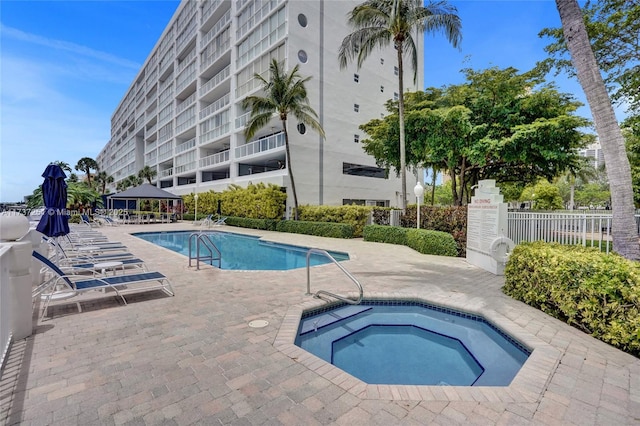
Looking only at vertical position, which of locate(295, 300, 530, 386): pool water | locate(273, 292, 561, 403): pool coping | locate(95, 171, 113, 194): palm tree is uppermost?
locate(95, 171, 113, 194): palm tree

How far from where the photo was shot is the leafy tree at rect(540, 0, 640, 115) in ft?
32.9

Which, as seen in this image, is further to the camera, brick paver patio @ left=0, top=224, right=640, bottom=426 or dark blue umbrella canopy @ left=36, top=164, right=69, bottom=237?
dark blue umbrella canopy @ left=36, top=164, right=69, bottom=237

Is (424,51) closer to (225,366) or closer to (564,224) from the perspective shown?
(564,224)

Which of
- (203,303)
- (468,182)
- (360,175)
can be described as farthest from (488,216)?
(360,175)

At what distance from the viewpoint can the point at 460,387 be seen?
294cm

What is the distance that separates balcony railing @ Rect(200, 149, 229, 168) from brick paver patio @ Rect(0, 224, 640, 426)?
24528 mm

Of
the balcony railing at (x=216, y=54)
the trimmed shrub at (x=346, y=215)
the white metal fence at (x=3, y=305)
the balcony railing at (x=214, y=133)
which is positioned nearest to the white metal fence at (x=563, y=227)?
the trimmed shrub at (x=346, y=215)

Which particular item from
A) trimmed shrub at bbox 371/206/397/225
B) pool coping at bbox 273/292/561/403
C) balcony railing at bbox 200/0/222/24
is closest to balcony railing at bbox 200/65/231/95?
balcony railing at bbox 200/0/222/24

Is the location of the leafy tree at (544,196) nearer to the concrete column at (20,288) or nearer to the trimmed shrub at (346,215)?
the trimmed shrub at (346,215)

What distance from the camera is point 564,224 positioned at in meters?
7.56

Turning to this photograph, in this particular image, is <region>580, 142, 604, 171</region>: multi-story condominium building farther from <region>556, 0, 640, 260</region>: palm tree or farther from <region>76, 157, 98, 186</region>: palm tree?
<region>76, 157, 98, 186</region>: palm tree

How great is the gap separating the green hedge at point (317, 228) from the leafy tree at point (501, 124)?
572 centimetres

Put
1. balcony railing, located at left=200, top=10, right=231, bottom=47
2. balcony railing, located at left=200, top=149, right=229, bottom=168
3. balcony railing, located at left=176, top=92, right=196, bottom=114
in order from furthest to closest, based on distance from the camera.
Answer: balcony railing, located at left=176, top=92, right=196, bottom=114, balcony railing, located at left=200, top=10, right=231, bottom=47, balcony railing, located at left=200, top=149, right=229, bottom=168

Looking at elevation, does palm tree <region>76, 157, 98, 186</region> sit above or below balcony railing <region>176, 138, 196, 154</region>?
above
